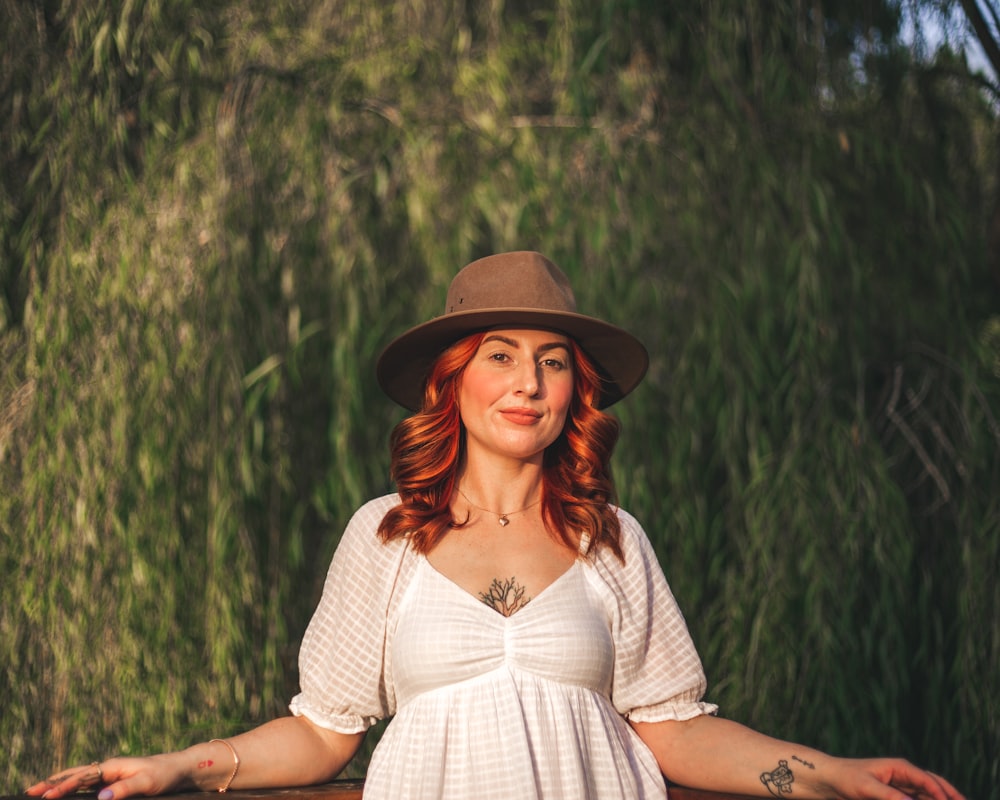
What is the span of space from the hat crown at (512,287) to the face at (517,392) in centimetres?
6

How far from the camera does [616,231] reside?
11.8 feet

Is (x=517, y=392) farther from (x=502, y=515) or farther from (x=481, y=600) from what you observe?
(x=481, y=600)

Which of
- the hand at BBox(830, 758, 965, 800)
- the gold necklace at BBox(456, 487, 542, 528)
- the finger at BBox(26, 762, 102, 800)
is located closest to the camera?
the hand at BBox(830, 758, 965, 800)

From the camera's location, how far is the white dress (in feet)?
6.45

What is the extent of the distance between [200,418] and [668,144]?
5.03 ft

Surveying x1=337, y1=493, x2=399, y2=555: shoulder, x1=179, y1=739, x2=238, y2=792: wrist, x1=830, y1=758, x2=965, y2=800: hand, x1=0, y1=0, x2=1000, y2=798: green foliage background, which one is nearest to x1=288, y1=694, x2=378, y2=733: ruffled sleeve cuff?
x1=179, y1=739, x2=238, y2=792: wrist

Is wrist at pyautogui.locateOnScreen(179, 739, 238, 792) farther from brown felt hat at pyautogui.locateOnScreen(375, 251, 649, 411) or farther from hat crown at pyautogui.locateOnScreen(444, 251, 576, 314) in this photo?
hat crown at pyautogui.locateOnScreen(444, 251, 576, 314)

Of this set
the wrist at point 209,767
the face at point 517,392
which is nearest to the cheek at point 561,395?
the face at point 517,392

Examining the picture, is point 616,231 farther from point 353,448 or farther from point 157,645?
point 157,645

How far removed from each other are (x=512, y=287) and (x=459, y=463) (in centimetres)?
33

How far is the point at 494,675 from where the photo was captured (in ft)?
6.57

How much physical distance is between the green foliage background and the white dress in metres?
1.16

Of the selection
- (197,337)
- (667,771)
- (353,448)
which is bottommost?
(667,771)

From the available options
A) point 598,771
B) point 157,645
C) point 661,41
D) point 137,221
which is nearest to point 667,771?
point 598,771
